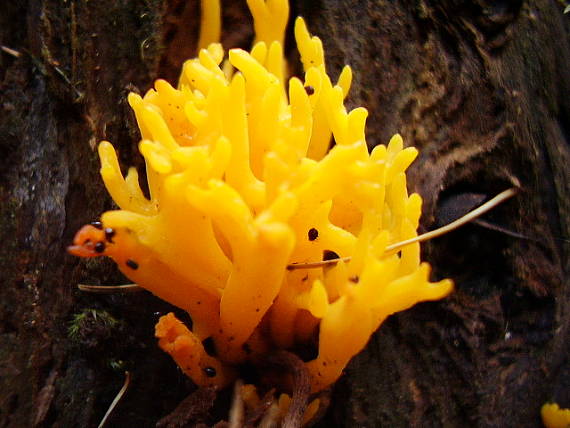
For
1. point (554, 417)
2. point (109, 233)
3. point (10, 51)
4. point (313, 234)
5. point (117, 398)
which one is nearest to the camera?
point (109, 233)

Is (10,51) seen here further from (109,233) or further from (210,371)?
(210,371)

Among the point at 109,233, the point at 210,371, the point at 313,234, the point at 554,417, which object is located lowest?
the point at 554,417

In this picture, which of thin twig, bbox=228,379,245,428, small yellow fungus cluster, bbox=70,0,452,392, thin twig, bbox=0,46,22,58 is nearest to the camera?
small yellow fungus cluster, bbox=70,0,452,392

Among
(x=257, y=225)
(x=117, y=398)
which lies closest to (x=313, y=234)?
(x=257, y=225)

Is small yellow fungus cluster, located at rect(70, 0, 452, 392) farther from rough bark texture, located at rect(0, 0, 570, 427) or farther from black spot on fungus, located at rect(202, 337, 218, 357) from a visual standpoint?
rough bark texture, located at rect(0, 0, 570, 427)

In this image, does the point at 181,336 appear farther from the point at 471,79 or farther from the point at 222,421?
the point at 471,79

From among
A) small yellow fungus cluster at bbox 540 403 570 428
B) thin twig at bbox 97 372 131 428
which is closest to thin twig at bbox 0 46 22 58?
thin twig at bbox 97 372 131 428

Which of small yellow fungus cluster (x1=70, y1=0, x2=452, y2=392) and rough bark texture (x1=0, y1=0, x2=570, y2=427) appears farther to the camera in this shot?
rough bark texture (x1=0, y1=0, x2=570, y2=427)
